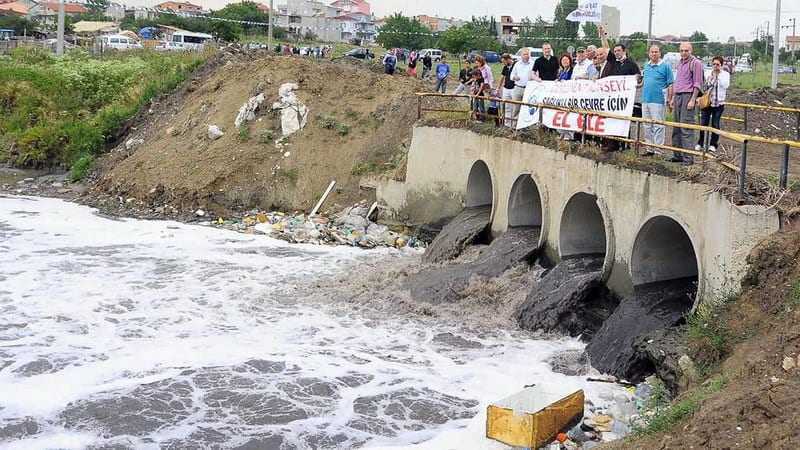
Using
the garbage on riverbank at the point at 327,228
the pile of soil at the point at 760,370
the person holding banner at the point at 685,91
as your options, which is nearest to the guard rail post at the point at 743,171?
the pile of soil at the point at 760,370

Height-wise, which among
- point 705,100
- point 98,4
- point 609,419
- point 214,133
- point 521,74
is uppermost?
point 98,4

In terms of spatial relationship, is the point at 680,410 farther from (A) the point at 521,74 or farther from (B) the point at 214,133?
(B) the point at 214,133

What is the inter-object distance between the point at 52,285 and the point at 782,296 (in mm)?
13389

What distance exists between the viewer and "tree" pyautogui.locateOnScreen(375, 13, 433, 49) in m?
71.6

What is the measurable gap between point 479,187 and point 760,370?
1332cm

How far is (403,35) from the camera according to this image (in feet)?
234

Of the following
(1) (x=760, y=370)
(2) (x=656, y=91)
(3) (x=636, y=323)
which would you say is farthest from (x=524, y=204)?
(1) (x=760, y=370)

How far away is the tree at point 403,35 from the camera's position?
71625 millimetres

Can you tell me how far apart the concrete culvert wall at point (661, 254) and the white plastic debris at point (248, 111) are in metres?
16.6

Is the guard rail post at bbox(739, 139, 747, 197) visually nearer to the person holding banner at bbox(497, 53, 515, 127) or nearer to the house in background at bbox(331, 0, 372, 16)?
the person holding banner at bbox(497, 53, 515, 127)

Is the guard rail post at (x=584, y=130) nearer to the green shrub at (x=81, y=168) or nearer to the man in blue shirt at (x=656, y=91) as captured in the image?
the man in blue shirt at (x=656, y=91)

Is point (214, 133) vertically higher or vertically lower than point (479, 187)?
higher

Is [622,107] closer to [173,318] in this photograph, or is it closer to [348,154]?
[173,318]

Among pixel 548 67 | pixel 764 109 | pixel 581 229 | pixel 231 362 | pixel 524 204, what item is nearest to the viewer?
pixel 231 362
